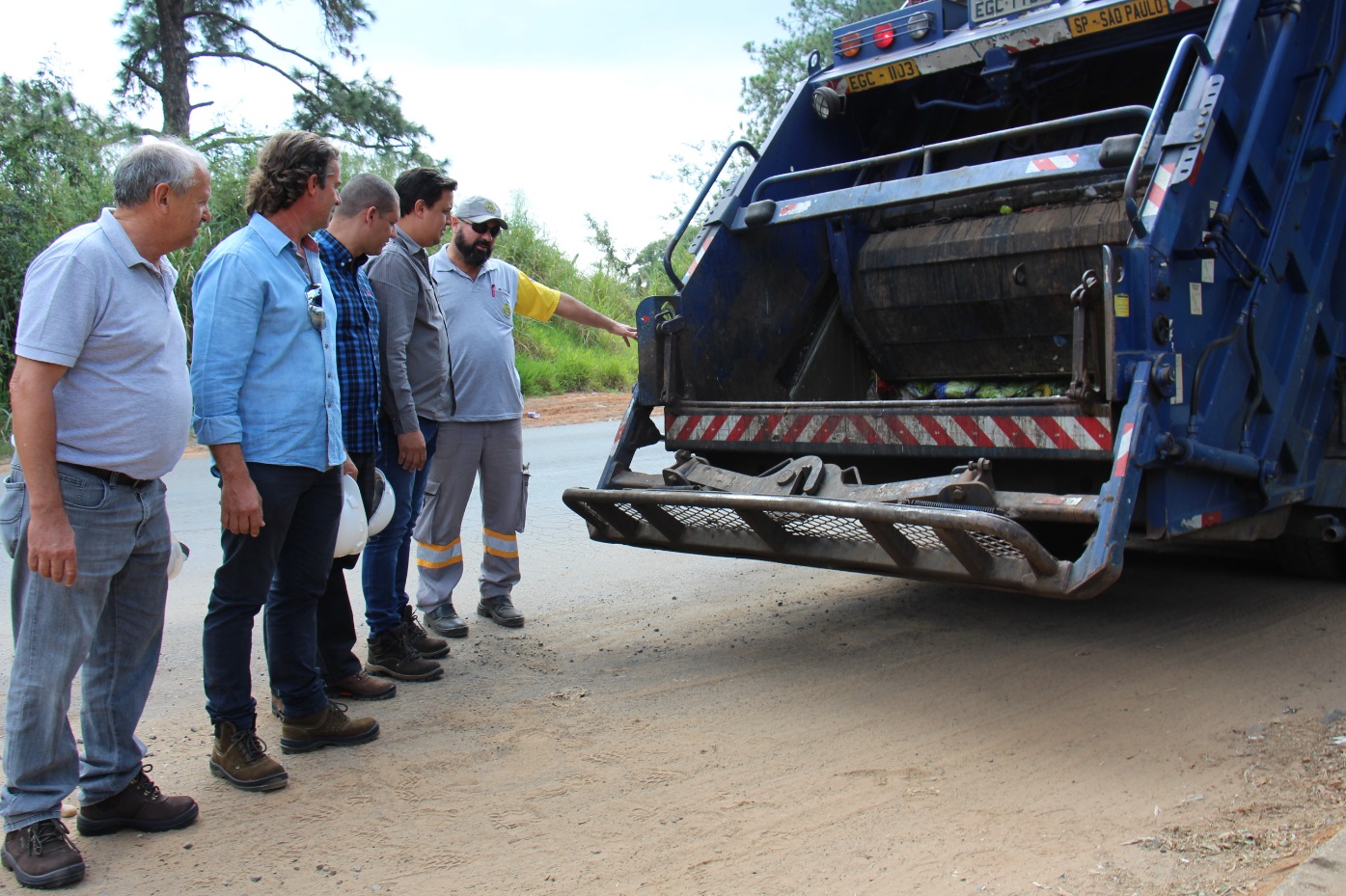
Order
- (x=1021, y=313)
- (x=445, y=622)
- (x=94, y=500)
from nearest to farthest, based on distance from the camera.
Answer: (x=94, y=500)
(x=445, y=622)
(x=1021, y=313)

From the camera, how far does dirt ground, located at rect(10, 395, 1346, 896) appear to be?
2666 mm

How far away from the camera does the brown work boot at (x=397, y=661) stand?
4.14 metres

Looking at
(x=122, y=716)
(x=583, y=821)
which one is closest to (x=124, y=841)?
(x=122, y=716)

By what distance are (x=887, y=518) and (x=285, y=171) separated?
196cm

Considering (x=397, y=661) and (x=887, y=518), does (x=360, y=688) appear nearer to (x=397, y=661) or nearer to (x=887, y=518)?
(x=397, y=661)

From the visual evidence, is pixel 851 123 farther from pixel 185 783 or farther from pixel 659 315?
pixel 185 783

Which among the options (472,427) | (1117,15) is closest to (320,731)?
(472,427)

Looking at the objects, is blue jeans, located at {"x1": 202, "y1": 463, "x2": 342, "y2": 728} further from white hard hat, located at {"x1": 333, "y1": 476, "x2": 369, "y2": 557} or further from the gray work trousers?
the gray work trousers

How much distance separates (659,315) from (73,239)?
2.51 metres

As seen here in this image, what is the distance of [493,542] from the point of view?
4.93 metres

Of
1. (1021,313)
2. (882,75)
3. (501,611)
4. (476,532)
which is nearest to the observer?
(501,611)

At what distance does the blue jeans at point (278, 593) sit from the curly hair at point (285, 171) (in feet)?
2.42

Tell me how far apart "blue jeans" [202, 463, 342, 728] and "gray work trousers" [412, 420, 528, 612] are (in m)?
1.12

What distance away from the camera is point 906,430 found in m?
4.13
